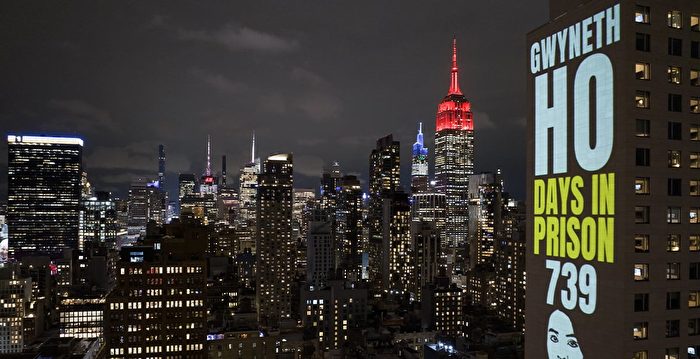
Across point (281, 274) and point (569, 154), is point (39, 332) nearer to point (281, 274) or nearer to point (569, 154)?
point (281, 274)

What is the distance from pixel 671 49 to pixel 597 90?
3.73 meters

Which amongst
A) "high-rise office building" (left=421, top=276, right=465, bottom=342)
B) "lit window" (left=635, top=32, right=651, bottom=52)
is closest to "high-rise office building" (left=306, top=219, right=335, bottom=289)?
"high-rise office building" (left=421, top=276, right=465, bottom=342)

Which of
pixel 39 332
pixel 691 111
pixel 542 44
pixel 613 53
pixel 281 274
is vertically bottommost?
pixel 39 332

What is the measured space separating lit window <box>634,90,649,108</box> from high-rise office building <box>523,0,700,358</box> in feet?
0.27

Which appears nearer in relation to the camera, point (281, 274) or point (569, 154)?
point (569, 154)

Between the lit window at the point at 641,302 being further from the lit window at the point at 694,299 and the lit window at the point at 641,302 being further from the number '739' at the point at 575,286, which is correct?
the lit window at the point at 694,299

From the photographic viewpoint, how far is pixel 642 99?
23.3 m

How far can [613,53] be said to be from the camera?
23469 mm

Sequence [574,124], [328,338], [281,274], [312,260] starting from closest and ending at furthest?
[574,124], [328,338], [281,274], [312,260]

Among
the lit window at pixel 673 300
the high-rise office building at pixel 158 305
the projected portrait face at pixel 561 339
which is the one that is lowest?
the high-rise office building at pixel 158 305

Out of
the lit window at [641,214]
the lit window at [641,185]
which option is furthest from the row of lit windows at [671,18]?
the lit window at [641,214]

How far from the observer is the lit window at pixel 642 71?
2334 cm

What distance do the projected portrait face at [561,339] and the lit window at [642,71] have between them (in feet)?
38.2

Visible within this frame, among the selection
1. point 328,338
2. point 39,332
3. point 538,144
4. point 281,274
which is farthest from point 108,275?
point 538,144
